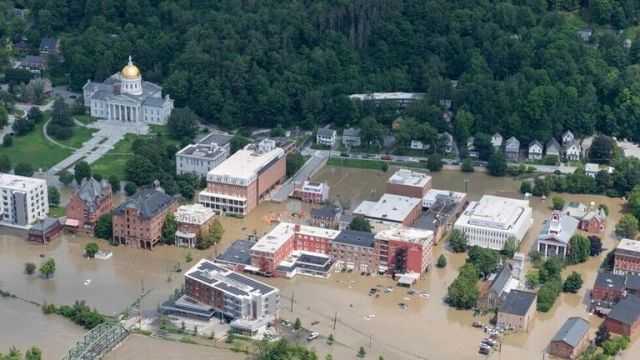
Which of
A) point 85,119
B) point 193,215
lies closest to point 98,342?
point 193,215

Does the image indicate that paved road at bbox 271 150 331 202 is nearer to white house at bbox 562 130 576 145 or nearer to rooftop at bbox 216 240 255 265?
rooftop at bbox 216 240 255 265

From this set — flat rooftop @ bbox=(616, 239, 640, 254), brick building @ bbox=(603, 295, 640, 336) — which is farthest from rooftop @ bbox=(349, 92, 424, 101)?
brick building @ bbox=(603, 295, 640, 336)

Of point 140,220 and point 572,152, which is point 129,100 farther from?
point 572,152

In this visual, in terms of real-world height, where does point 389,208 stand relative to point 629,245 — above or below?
below

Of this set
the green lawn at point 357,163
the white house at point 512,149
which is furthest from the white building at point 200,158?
the white house at point 512,149

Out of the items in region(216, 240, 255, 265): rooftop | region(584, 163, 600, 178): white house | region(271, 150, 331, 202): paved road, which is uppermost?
region(584, 163, 600, 178): white house

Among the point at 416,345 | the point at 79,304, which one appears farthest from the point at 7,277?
the point at 416,345

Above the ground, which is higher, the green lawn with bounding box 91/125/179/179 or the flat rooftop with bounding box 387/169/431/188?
the flat rooftop with bounding box 387/169/431/188
